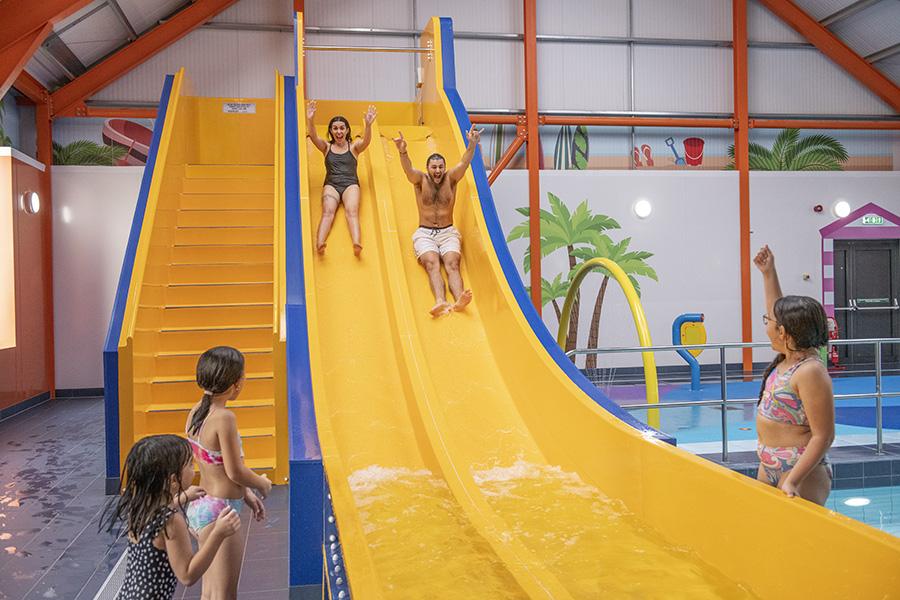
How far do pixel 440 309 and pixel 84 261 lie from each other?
6321mm

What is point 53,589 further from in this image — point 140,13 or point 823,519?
point 140,13

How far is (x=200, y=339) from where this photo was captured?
5.51 m

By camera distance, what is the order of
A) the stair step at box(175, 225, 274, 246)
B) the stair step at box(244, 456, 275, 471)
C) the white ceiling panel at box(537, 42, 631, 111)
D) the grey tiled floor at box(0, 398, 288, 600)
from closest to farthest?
the grey tiled floor at box(0, 398, 288, 600) < the stair step at box(244, 456, 275, 471) < the stair step at box(175, 225, 274, 246) < the white ceiling panel at box(537, 42, 631, 111)

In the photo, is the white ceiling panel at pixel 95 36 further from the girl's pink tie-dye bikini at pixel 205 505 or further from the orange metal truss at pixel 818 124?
the orange metal truss at pixel 818 124

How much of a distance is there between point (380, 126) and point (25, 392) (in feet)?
16.3

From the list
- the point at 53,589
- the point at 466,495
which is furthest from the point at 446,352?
the point at 53,589

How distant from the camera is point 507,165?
10391 millimetres

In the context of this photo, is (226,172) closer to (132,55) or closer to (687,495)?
(132,55)

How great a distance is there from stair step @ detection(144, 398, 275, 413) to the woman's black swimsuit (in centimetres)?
172

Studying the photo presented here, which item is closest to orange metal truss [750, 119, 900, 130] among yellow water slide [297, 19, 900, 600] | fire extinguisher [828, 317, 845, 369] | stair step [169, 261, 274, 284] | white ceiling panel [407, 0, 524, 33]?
fire extinguisher [828, 317, 845, 369]

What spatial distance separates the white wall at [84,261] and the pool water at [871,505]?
321 inches

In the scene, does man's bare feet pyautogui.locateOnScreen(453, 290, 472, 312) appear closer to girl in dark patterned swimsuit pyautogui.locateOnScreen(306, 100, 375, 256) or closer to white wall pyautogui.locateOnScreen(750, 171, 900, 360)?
girl in dark patterned swimsuit pyautogui.locateOnScreen(306, 100, 375, 256)

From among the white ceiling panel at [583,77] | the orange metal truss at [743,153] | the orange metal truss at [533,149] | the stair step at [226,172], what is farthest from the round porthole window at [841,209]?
the stair step at [226,172]

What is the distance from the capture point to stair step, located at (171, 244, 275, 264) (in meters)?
6.28
